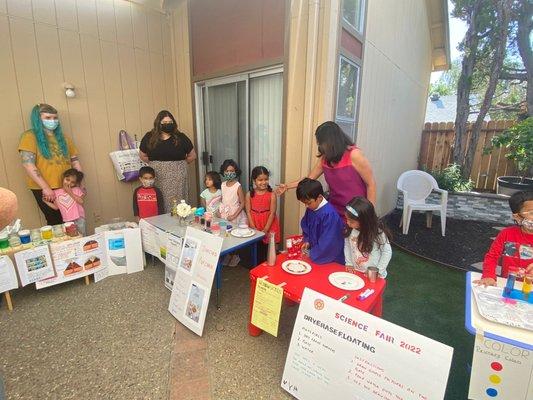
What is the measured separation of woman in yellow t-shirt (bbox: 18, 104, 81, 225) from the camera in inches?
117

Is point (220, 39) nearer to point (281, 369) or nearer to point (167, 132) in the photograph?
point (167, 132)

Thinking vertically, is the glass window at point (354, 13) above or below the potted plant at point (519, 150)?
above

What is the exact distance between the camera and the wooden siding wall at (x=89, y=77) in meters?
3.05

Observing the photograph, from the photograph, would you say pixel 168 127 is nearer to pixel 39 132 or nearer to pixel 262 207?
pixel 39 132

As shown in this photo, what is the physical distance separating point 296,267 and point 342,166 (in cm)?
87

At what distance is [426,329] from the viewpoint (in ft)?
7.52

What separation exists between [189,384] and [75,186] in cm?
253

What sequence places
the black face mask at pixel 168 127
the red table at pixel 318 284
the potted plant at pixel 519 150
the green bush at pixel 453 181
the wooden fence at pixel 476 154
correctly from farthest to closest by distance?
the wooden fence at pixel 476 154
the green bush at pixel 453 181
the potted plant at pixel 519 150
the black face mask at pixel 168 127
the red table at pixel 318 284

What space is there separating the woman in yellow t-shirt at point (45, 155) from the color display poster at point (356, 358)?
304 centimetres

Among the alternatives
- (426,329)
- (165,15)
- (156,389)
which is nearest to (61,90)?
(165,15)

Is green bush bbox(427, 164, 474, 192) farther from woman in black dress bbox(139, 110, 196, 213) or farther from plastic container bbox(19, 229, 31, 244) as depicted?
plastic container bbox(19, 229, 31, 244)

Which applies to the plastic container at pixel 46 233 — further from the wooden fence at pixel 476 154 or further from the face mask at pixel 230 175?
the wooden fence at pixel 476 154

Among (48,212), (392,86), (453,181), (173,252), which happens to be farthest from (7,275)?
(453,181)

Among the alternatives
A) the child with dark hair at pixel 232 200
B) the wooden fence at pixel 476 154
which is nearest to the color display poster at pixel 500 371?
the child with dark hair at pixel 232 200
